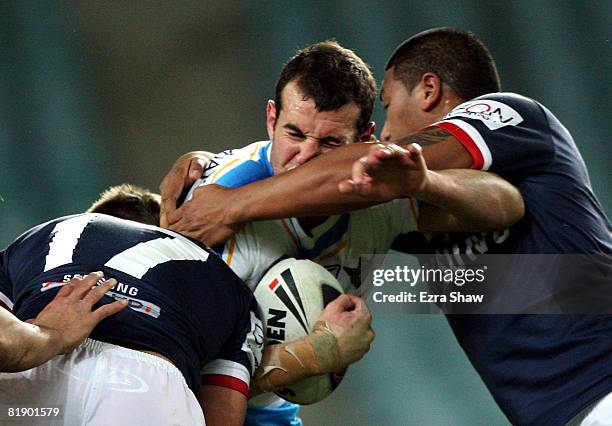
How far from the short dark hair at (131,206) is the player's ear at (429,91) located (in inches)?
26.5

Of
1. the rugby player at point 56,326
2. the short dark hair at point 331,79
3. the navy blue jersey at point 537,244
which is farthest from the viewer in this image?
the short dark hair at point 331,79

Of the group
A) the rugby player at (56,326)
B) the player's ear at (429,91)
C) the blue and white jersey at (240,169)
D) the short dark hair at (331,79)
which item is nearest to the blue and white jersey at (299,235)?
the blue and white jersey at (240,169)

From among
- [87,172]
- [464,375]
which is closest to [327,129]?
[464,375]

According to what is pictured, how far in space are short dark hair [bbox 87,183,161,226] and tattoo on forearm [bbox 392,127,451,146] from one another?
0.66 m

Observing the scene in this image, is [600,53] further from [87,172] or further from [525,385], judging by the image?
[525,385]

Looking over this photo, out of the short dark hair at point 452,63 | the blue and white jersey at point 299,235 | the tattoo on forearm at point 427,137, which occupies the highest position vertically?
the short dark hair at point 452,63

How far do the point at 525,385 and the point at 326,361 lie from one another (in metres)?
0.43

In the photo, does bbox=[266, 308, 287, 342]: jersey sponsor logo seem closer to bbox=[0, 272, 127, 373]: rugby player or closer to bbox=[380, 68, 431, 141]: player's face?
bbox=[0, 272, 127, 373]: rugby player

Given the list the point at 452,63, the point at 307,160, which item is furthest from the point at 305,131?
the point at 452,63

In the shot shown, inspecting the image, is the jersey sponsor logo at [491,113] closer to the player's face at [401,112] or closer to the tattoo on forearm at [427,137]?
the tattoo on forearm at [427,137]

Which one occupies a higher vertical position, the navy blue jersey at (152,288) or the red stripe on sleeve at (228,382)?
the navy blue jersey at (152,288)

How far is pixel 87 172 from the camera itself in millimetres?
4516

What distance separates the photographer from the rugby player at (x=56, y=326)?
1.47m

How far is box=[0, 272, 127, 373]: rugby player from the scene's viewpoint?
1.47m
